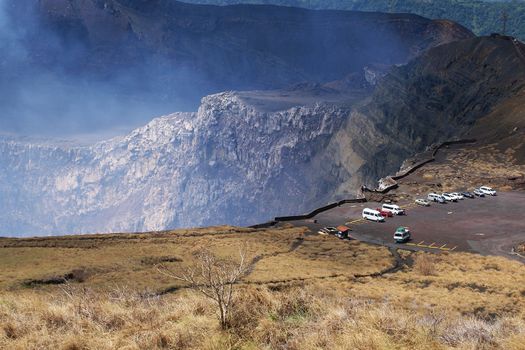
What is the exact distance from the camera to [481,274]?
3391cm

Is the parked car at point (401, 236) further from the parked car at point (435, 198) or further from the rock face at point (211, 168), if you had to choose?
the rock face at point (211, 168)

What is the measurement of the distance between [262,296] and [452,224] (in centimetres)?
4430

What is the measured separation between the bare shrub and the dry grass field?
0.54 feet

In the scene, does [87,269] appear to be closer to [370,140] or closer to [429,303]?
[429,303]

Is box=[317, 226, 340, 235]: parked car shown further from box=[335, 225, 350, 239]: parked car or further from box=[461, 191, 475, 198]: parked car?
box=[461, 191, 475, 198]: parked car

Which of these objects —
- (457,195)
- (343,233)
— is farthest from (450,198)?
(343,233)

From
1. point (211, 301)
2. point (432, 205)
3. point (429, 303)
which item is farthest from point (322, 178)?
point (211, 301)

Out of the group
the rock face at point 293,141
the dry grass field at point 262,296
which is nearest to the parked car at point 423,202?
the dry grass field at point 262,296

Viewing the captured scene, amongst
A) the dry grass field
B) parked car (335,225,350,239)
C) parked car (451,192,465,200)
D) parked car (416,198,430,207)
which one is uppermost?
parked car (451,192,465,200)

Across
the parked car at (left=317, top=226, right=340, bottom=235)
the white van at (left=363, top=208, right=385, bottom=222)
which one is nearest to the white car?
→ the white van at (left=363, top=208, right=385, bottom=222)

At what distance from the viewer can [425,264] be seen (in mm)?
35969

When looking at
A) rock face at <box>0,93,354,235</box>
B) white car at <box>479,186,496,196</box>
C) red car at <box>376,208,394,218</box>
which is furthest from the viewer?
rock face at <box>0,93,354,235</box>

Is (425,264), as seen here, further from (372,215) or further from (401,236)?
(372,215)

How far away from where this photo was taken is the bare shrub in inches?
1362
